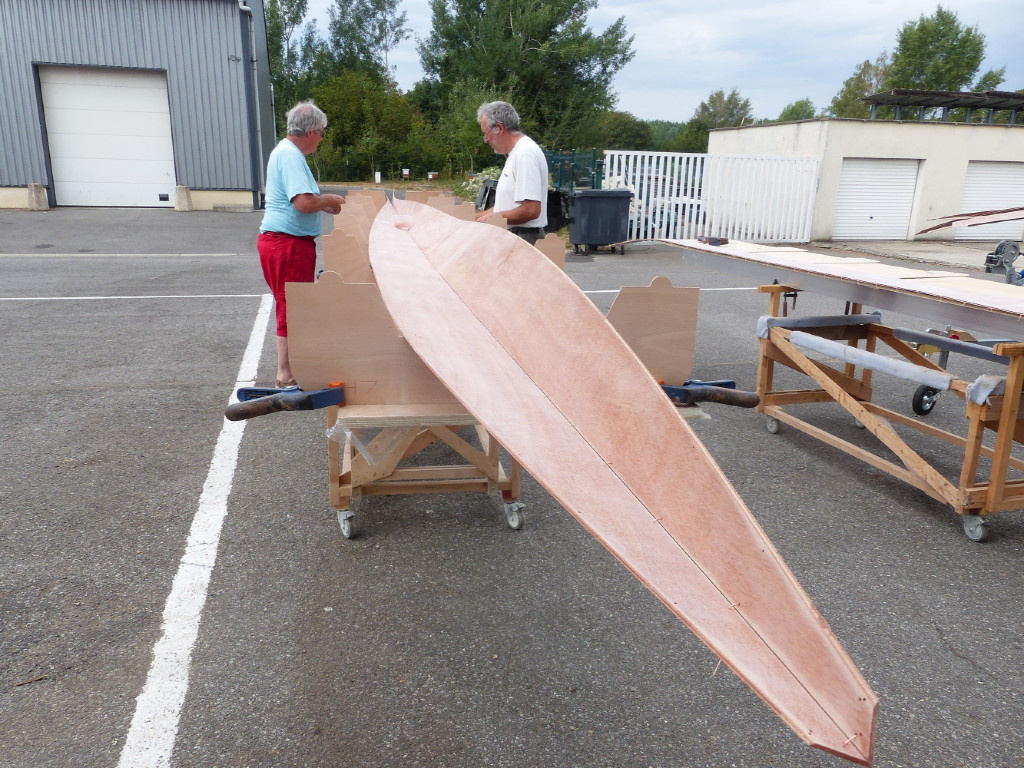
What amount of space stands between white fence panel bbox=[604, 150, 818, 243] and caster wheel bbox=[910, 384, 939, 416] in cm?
967

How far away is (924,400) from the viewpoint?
4.82 metres

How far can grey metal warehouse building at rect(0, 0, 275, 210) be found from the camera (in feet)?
53.9

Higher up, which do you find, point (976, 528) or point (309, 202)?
point (309, 202)

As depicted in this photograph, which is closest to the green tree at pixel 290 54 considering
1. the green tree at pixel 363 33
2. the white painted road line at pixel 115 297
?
the green tree at pixel 363 33

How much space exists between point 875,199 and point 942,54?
148 ft

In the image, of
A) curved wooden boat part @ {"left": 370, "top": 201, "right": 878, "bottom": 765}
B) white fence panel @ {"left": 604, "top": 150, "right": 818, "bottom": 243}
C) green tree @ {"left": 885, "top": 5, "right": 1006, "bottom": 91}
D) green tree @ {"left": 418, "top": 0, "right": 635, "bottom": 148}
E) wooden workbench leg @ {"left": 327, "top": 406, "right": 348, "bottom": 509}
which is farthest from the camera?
green tree @ {"left": 885, "top": 5, "right": 1006, "bottom": 91}

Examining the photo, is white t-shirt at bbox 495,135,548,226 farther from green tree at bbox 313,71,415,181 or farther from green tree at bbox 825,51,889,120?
green tree at bbox 825,51,889,120

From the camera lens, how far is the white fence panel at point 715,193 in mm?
14289

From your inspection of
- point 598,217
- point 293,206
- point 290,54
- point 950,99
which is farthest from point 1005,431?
point 290,54

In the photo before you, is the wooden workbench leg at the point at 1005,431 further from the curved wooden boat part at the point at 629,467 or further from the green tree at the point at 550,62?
the green tree at the point at 550,62

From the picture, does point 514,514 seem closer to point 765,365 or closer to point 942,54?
point 765,365

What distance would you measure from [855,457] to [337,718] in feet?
11.1

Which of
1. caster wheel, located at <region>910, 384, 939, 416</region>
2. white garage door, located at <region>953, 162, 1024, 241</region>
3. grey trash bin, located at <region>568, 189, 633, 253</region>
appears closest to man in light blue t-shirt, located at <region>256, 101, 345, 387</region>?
caster wheel, located at <region>910, 384, 939, 416</region>

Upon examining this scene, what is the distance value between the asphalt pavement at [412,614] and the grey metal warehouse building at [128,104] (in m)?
15.0
